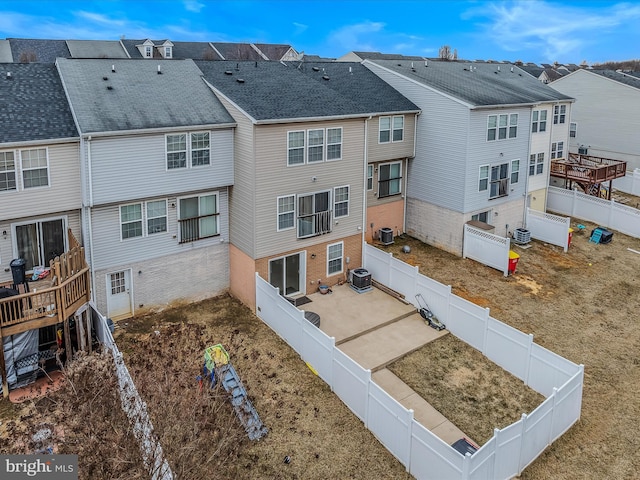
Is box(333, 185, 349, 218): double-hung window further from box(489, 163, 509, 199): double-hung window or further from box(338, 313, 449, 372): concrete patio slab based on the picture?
box(489, 163, 509, 199): double-hung window

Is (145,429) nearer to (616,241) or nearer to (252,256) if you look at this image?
(252,256)

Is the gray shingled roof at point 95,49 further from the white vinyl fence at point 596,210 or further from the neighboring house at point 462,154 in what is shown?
the white vinyl fence at point 596,210

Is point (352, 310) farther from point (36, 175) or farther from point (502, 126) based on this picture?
point (502, 126)

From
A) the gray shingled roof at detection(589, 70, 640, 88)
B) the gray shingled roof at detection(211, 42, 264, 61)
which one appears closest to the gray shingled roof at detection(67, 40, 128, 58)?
the gray shingled roof at detection(211, 42, 264, 61)

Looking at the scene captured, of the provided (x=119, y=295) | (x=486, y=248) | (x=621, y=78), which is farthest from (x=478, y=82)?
(x=119, y=295)

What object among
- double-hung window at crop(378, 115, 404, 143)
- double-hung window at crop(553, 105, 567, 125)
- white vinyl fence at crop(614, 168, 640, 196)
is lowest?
white vinyl fence at crop(614, 168, 640, 196)

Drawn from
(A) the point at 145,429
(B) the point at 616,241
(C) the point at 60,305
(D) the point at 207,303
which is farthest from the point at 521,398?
(B) the point at 616,241

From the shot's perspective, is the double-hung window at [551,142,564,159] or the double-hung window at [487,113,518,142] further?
the double-hung window at [551,142,564,159]
